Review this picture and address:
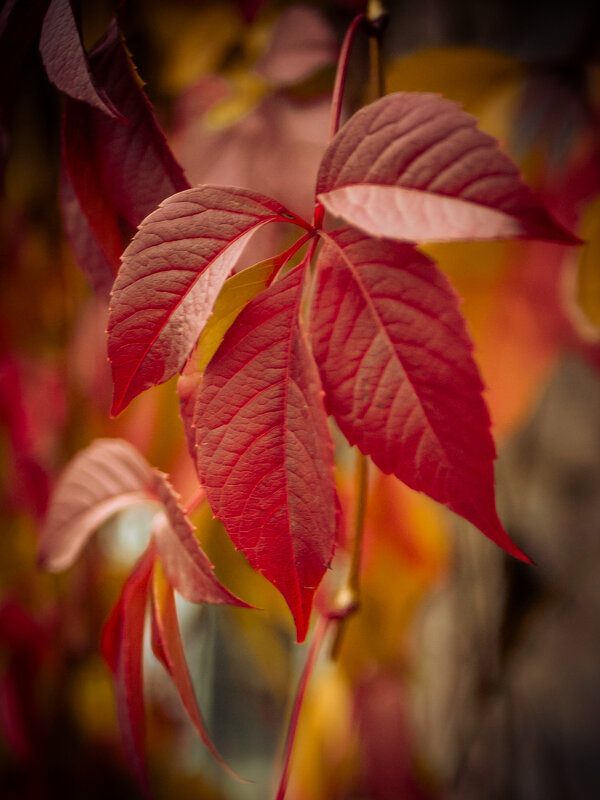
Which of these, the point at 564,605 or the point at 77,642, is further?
the point at 77,642

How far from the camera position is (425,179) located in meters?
0.16

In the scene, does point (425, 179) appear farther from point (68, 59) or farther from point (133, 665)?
point (133, 665)

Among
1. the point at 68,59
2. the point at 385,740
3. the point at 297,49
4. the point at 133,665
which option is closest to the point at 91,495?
the point at 133,665

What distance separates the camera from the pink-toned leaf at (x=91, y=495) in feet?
1.04

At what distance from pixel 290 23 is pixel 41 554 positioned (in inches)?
16.0

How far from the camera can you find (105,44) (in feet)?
0.80

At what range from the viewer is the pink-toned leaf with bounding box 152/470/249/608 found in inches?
8.7

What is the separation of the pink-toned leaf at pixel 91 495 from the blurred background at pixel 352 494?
0.11 m

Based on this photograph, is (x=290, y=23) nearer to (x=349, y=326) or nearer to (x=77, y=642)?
(x=349, y=326)

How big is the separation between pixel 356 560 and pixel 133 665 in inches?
4.7

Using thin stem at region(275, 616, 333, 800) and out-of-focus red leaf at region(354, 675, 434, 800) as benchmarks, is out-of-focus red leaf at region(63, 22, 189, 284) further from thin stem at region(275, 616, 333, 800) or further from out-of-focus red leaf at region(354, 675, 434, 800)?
out-of-focus red leaf at region(354, 675, 434, 800)

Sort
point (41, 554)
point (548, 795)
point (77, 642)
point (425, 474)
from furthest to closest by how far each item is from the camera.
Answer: point (77, 642), point (548, 795), point (41, 554), point (425, 474)

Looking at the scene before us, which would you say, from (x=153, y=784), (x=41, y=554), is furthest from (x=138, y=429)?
(x=153, y=784)

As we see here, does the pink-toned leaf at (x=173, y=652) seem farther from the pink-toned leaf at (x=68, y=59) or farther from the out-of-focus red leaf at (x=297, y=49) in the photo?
the out-of-focus red leaf at (x=297, y=49)
